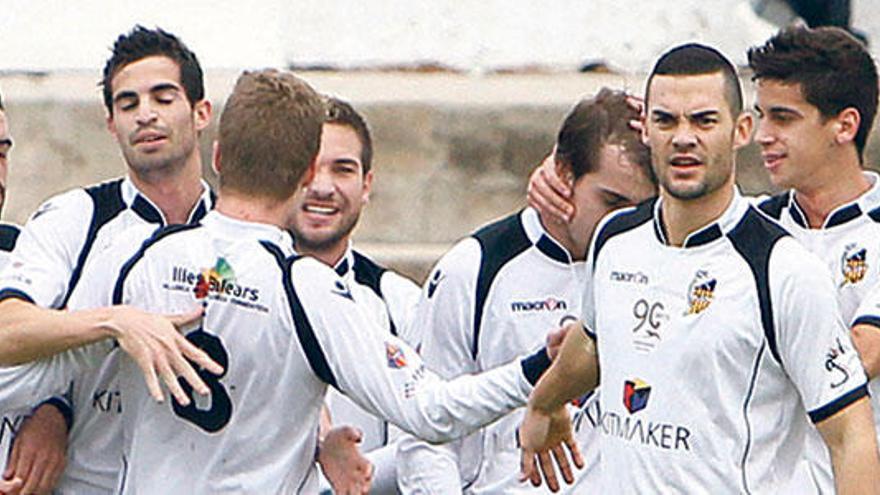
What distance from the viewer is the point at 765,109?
335 inches

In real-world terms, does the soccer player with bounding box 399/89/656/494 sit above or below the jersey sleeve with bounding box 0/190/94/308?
below

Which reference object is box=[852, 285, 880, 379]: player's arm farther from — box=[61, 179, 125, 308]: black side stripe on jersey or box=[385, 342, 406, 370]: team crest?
box=[61, 179, 125, 308]: black side stripe on jersey

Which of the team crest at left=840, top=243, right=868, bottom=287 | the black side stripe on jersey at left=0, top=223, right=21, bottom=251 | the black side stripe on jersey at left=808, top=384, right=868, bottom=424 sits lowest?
the black side stripe on jersey at left=808, top=384, right=868, bottom=424

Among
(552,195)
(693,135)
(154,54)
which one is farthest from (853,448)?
(154,54)

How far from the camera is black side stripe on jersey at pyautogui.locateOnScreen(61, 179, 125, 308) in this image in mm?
8172

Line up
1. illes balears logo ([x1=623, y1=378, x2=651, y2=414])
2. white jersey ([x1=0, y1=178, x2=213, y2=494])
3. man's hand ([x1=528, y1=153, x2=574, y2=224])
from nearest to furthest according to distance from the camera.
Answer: illes balears logo ([x1=623, y1=378, x2=651, y2=414])
white jersey ([x1=0, y1=178, x2=213, y2=494])
man's hand ([x1=528, y1=153, x2=574, y2=224])

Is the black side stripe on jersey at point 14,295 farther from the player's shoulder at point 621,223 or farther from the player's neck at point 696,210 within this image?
the player's neck at point 696,210

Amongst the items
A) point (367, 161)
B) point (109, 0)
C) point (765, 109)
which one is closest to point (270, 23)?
point (109, 0)

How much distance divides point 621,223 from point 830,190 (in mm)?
904

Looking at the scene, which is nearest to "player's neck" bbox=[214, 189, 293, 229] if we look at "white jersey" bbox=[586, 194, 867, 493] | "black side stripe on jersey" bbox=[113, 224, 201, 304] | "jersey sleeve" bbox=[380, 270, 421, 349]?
"black side stripe on jersey" bbox=[113, 224, 201, 304]

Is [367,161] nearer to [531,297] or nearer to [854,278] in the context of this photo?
[531,297]

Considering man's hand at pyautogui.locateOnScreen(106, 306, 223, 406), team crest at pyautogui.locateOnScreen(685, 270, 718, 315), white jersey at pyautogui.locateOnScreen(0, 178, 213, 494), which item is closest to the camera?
man's hand at pyautogui.locateOnScreen(106, 306, 223, 406)

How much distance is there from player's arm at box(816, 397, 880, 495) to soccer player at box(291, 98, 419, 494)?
208 cm

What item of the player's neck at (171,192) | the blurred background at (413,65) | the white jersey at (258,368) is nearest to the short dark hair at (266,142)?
the white jersey at (258,368)
